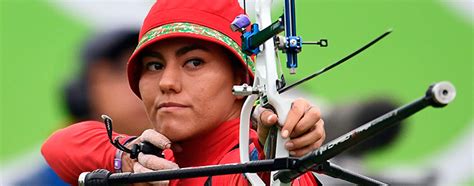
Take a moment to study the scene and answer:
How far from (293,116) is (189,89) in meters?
0.49

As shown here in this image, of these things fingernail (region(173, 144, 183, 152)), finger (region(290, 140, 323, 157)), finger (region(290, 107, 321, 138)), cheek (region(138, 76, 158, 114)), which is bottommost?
finger (region(290, 140, 323, 157))

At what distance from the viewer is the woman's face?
93.5 inches

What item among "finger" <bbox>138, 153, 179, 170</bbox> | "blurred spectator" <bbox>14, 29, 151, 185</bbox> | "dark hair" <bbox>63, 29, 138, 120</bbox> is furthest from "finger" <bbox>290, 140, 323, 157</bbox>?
"dark hair" <bbox>63, 29, 138, 120</bbox>

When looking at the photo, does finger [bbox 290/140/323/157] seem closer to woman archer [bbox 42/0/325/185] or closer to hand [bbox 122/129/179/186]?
woman archer [bbox 42/0/325/185]

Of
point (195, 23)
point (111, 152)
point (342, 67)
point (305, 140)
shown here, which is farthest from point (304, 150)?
point (342, 67)

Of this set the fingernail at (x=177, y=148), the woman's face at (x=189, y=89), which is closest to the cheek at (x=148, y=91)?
the woman's face at (x=189, y=89)

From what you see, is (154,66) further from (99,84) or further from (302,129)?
(99,84)

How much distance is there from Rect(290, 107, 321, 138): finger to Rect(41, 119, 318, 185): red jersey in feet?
0.65

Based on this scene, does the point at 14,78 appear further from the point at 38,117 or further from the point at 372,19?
the point at 372,19

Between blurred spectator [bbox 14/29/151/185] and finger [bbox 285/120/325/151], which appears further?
blurred spectator [bbox 14/29/151/185]

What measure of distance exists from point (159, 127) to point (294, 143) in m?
0.56

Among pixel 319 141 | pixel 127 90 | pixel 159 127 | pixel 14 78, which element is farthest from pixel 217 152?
pixel 14 78

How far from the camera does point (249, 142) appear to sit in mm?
2248

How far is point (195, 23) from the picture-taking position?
2426 millimetres
